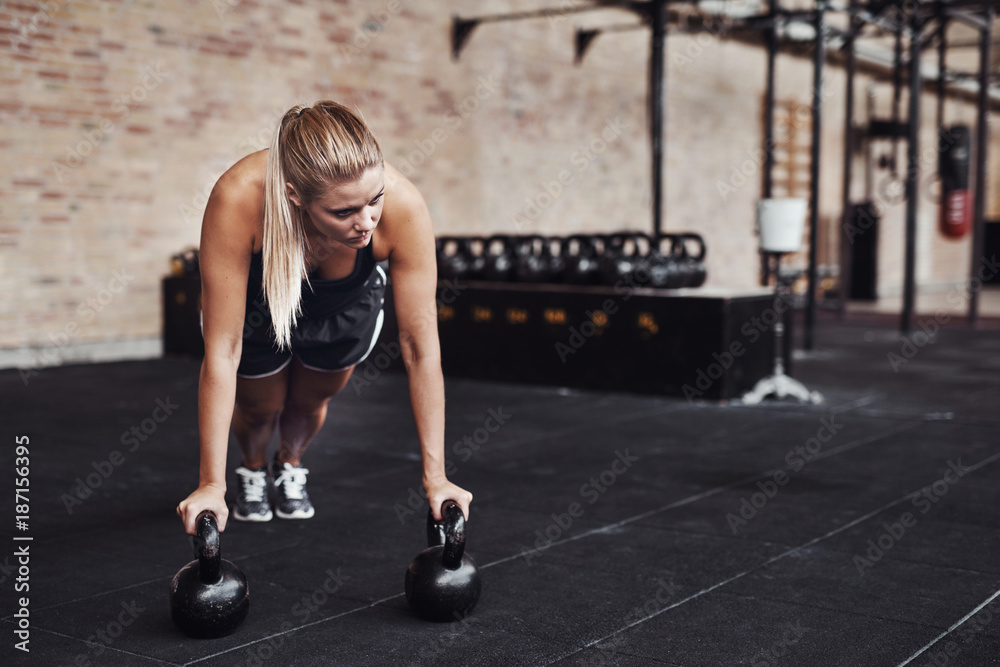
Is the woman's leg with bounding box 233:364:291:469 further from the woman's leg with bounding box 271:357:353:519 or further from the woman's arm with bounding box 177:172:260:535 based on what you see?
the woman's arm with bounding box 177:172:260:535

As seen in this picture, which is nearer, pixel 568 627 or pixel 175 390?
pixel 568 627

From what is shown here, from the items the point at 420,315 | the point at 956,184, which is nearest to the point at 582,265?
the point at 420,315

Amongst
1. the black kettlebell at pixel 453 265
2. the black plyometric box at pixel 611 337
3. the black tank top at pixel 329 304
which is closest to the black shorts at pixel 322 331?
the black tank top at pixel 329 304

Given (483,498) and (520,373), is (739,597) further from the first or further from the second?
(520,373)

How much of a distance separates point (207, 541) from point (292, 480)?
0.92m

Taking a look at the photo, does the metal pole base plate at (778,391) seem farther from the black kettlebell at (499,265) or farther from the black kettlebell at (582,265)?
the black kettlebell at (499,265)

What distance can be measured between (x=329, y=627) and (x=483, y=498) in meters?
1.07

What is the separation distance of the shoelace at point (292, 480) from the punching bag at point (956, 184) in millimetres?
8107

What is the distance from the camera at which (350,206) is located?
163 centimetres

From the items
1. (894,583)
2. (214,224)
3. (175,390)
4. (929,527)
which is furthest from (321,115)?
(175,390)

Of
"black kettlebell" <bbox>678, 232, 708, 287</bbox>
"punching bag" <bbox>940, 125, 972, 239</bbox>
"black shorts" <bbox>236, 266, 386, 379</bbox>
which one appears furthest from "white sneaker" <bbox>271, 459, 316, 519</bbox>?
"punching bag" <bbox>940, 125, 972, 239</bbox>

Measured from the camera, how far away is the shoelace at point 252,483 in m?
2.55

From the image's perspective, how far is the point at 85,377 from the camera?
5309 millimetres

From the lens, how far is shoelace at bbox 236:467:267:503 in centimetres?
255
